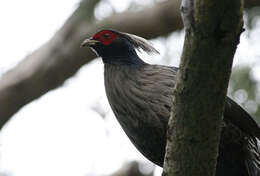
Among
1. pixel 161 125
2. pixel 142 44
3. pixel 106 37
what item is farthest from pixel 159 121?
pixel 106 37

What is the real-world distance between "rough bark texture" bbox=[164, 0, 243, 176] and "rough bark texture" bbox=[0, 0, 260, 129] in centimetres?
416

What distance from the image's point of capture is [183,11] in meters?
2.94

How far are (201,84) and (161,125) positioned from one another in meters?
1.05

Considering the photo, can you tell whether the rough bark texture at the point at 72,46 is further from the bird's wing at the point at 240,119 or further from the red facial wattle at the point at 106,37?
the bird's wing at the point at 240,119

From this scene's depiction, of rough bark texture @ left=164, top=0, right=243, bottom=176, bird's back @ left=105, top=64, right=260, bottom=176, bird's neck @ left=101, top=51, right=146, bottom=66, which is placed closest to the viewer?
rough bark texture @ left=164, top=0, right=243, bottom=176

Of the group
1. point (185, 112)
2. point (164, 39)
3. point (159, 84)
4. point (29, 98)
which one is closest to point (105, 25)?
point (164, 39)

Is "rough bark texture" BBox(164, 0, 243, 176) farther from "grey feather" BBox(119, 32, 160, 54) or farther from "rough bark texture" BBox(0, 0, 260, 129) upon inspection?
"rough bark texture" BBox(0, 0, 260, 129)

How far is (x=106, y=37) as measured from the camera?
197 inches

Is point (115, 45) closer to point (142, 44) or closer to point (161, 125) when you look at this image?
point (142, 44)

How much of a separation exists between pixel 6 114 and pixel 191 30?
15.1 ft

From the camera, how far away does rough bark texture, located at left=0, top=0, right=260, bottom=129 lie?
23.6 ft

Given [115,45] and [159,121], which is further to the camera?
[115,45]

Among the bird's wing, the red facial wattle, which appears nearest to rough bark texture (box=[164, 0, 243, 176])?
the bird's wing

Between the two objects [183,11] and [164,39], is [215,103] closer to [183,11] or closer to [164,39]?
[183,11]
